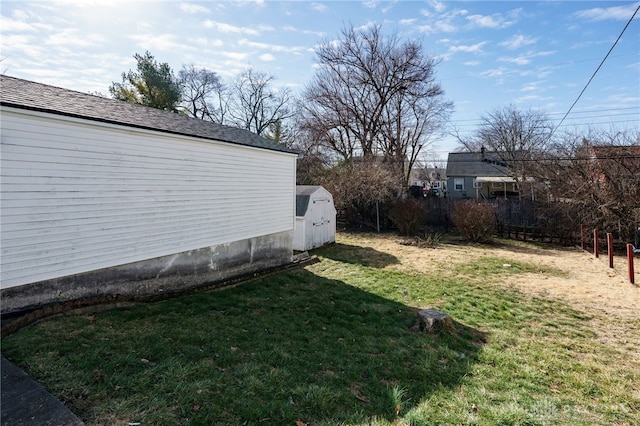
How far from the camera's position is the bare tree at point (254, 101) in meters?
34.2

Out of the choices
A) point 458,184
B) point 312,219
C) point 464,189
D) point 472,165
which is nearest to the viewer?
point 312,219

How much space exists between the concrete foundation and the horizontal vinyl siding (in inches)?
6.3

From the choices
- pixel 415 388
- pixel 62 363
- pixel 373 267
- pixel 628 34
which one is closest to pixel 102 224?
pixel 62 363

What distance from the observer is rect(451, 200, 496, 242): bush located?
1426 cm

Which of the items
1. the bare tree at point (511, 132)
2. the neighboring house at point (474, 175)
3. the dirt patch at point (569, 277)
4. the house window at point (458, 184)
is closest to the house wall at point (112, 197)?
the dirt patch at point (569, 277)

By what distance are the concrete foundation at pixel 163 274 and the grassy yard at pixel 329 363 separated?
52 cm

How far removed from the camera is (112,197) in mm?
5434

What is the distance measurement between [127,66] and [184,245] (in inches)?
930

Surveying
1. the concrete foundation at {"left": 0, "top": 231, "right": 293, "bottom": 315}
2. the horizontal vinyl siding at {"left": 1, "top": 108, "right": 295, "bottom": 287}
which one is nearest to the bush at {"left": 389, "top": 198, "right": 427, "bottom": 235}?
the concrete foundation at {"left": 0, "top": 231, "right": 293, "bottom": 315}

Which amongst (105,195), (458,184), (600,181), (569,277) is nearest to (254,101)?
(458,184)

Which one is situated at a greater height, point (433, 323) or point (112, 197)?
point (112, 197)

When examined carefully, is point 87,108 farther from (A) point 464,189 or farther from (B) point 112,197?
(A) point 464,189

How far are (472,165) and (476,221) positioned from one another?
70.6 feet

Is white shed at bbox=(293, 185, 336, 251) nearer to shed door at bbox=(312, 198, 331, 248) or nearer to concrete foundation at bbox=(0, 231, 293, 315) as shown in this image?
shed door at bbox=(312, 198, 331, 248)
